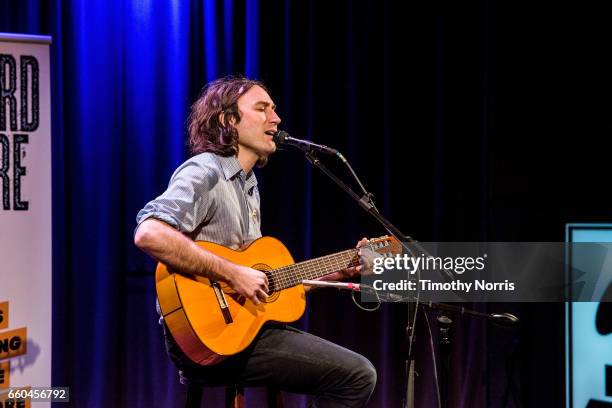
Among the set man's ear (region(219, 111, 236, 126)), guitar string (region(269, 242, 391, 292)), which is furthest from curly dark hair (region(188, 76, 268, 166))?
guitar string (region(269, 242, 391, 292))

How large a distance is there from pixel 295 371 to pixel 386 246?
0.70 metres

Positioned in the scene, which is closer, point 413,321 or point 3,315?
point 413,321

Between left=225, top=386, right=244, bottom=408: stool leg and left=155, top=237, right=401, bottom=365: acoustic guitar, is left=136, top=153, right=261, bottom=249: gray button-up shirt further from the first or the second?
left=225, top=386, right=244, bottom=408: stool leg

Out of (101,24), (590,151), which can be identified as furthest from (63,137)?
(590,151)

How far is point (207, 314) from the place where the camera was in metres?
2.79

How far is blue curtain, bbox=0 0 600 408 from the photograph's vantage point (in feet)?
13.6

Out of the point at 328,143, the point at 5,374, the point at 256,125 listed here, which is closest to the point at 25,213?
the point at 5,374

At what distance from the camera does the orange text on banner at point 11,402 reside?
3.31m

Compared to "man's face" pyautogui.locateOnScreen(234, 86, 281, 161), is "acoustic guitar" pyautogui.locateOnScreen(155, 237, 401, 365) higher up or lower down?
lower down

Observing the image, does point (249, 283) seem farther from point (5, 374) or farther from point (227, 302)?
point (5, 374)

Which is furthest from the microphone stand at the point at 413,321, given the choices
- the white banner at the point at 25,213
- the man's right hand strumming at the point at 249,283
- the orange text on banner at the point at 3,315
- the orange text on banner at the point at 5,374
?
the orange text on banner at the point at 5,374

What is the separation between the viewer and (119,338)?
13.8 ft

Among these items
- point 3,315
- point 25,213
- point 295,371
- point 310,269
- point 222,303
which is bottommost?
point 295,371

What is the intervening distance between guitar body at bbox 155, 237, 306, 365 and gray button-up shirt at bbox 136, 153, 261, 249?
0.36ft
